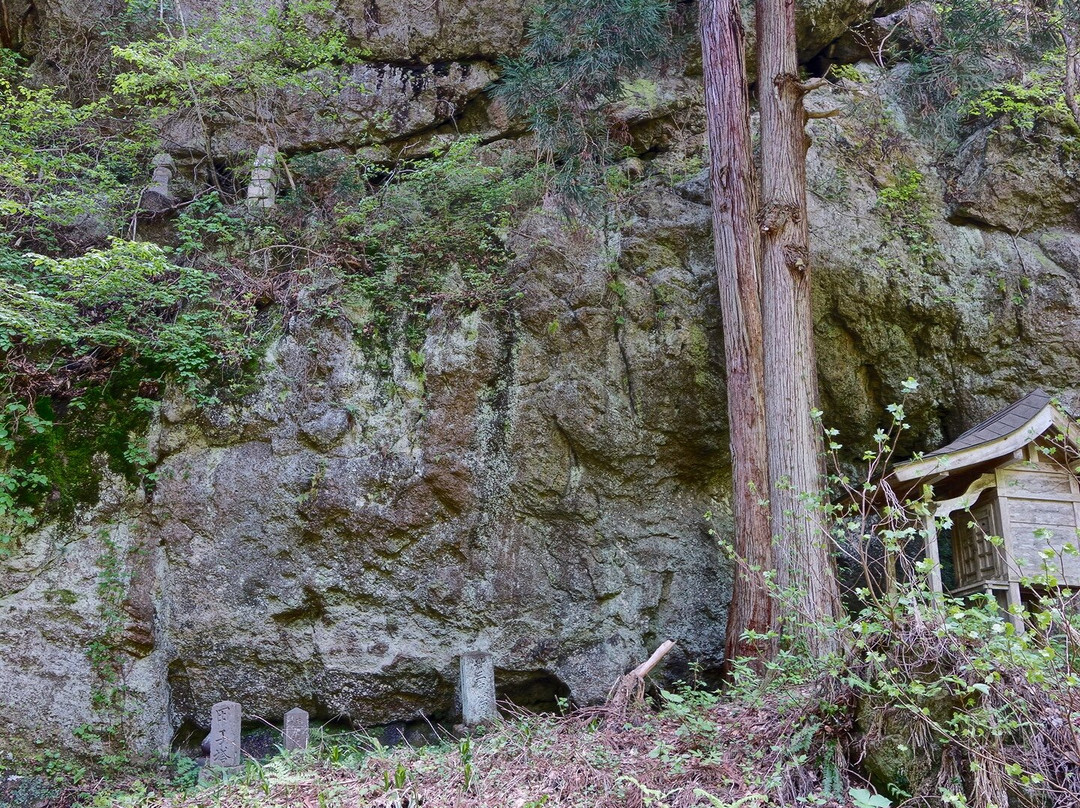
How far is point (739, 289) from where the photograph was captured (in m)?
6.62

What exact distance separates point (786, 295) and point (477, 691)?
12.5 ft

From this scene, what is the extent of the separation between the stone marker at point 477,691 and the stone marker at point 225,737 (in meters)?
1.52

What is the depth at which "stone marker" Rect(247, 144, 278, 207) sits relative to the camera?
8.32 m

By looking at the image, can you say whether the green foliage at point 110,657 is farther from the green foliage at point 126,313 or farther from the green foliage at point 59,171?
the green foliage at point 59,171

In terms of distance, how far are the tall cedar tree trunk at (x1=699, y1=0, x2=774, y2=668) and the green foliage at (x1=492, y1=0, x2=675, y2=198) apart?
2.18 feet

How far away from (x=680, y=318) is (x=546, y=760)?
4440 millimetres

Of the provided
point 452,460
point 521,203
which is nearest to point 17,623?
point 452,460

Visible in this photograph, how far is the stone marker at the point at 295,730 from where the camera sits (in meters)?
5.29

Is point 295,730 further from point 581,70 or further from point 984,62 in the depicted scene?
point 984,62

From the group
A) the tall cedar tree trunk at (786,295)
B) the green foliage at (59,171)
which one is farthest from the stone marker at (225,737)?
the green foliage at (59,171)

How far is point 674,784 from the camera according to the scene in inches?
144

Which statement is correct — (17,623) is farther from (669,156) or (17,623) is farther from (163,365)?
(669,156)

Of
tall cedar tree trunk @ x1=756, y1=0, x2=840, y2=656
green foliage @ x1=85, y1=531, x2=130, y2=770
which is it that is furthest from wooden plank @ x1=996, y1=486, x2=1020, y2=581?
green foliage @ x1=85, y1=531, x2=130, y2=770

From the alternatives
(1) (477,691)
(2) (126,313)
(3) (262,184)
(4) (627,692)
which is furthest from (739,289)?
(2) (126,313)
